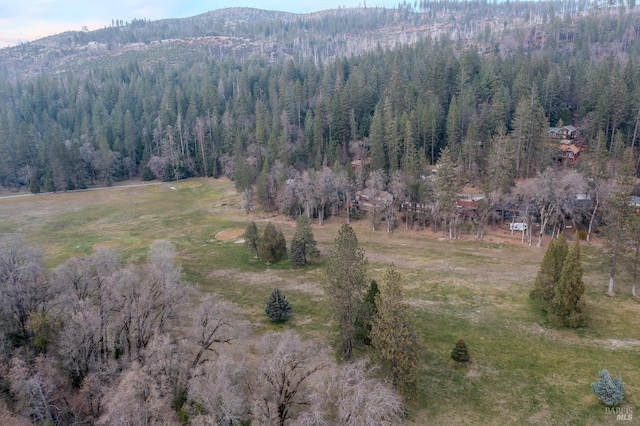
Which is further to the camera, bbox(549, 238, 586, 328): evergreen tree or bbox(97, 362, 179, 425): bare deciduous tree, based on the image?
bbox(549, 238, 586, 328): evergreen tree

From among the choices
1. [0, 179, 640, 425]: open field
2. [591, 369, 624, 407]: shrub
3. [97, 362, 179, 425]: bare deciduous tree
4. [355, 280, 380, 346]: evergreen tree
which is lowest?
[0, 179, 640, 425]: open field

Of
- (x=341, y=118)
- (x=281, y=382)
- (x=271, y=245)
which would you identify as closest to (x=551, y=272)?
(x=281, y=382)

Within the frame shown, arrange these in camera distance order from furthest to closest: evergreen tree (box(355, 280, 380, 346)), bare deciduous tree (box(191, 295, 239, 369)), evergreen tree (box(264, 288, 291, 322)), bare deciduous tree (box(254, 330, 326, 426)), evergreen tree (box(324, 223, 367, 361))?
evergreen tree (box(264, 288, 291, 322)), evergreen tree (box(355, 280, 380, 346)), evergreen tree (box(324, 223, 367, 361)), bare deciduous tree (box(191, 295, 239, 369)), bare deciduous tree (box(254, 330, 326, 426))

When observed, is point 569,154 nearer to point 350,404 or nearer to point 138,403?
point 350,404

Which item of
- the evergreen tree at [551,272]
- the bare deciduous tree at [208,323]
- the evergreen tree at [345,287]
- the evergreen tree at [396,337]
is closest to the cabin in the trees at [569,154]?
the evergreen tree at [551,272]

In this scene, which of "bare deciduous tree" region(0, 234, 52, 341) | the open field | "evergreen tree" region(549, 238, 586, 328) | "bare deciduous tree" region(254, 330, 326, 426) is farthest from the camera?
"evergreen tree" region(549, 238, 586, 328)

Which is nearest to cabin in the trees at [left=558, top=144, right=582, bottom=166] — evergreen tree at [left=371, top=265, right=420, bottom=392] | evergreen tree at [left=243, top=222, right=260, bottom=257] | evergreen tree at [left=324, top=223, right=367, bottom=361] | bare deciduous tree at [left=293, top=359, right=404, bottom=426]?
evergreen tree at [left=243, top=222, right=260, bottom=257]

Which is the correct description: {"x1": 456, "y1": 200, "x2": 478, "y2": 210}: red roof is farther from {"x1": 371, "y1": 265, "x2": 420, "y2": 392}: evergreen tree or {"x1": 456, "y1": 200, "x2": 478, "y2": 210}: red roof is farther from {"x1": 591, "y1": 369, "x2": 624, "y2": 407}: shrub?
{"x1": 371, "y1": 265, "x2": 420, "y2": 392}: evergreen tree

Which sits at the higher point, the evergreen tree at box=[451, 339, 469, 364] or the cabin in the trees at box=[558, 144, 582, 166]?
the cabin in the trees at box=[558, 144, 582, 166]

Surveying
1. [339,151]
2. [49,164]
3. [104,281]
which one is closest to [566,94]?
[339,151]
